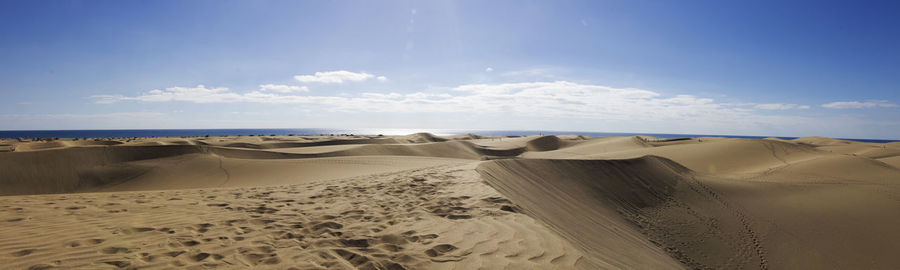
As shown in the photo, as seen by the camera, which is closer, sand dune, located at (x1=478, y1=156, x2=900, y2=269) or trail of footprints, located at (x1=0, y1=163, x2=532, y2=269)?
trail of footprints, located at (x1=0, y1=163, x2=532, y2=269)

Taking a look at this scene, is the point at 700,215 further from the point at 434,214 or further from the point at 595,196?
the point at 434,214

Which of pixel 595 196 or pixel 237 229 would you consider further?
pixel 595 196

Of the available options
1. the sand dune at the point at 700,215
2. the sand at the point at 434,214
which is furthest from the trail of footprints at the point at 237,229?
the sand dune at the point at 700,215

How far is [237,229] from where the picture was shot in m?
4.44

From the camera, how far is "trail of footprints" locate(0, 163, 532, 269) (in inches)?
132

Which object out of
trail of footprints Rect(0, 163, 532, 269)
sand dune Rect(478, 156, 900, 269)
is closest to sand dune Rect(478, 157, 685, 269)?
sand dune Rect(478, 156, 900, 269)

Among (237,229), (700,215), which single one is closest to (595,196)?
(700,215)

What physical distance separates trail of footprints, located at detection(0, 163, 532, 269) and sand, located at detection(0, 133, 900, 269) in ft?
0.09

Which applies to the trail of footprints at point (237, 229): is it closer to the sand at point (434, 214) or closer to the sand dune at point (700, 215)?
the sand at point (434, 214)

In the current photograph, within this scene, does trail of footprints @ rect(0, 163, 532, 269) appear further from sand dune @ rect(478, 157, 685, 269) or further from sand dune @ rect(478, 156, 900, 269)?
sand dune @ rect(478, 156, 900, 269)

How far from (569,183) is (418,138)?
1113 inches

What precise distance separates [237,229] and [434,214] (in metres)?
2.69

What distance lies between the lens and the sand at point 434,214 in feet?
11.8

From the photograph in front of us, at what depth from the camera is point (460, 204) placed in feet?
18.8
